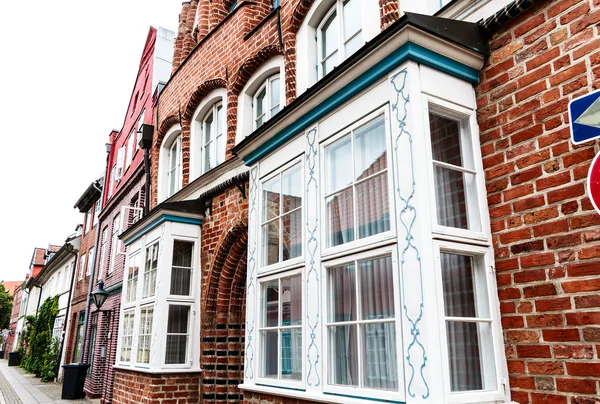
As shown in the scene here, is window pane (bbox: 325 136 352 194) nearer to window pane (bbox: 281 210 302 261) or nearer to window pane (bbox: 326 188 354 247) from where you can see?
window pane (bbox: 326 188 354 247)

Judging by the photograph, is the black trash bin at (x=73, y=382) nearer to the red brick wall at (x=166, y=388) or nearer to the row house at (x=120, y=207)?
the row house at (x=120, y=207)

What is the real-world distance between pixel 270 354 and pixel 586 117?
12.4 ft

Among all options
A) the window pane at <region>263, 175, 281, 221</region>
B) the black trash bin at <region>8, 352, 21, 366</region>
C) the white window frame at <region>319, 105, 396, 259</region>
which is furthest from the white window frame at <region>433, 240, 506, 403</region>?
the black trash bin at <region>8, 352, 21, 366</region>

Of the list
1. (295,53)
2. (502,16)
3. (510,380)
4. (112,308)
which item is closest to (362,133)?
(502,16)

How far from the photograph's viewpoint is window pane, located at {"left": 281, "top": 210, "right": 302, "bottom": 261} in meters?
5.19

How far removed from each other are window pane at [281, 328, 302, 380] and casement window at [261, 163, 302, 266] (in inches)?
30.6

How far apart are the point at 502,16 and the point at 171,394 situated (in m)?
6.93

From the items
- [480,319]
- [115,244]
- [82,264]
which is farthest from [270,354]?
[82,264]

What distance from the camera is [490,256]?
3818 millimetres

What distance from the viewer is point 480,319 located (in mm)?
3619

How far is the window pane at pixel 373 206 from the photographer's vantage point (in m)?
4.05

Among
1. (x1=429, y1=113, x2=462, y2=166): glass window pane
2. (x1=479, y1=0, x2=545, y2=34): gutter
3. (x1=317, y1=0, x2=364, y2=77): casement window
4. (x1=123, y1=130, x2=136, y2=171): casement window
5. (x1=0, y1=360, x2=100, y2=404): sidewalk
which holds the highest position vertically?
(x1=123, y1=130, x2=136, y2=171): casement window

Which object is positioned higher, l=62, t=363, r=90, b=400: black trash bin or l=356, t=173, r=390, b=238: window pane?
l=356, t=173, r=390, b=238: window pane

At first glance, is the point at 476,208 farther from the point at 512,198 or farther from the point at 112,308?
the point at 112,308
